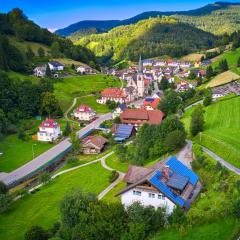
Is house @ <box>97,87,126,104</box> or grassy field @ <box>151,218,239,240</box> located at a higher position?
grassy field @ <box>151,218,239,240</box>

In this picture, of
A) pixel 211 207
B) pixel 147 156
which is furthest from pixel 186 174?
pixel 147 156

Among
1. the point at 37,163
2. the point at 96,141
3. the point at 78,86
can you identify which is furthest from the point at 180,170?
the point at 78,86

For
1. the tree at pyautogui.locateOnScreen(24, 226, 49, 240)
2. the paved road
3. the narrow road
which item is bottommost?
the paved road

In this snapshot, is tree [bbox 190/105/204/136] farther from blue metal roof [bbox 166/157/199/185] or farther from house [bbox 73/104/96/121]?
house [bbox 73/104/96/121]

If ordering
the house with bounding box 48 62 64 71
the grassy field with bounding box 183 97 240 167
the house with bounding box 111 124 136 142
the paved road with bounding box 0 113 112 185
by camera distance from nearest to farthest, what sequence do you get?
1. the grassy field with bounding box 183 97 240 167
2. the paved road with bounding box 0 113 112 185
3. the house with bounding box 111 124 136 142
4. the house with bounding box 48 62 64 71

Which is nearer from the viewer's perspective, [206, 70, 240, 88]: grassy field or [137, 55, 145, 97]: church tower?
[206, 70, 240, 88]: grassy field

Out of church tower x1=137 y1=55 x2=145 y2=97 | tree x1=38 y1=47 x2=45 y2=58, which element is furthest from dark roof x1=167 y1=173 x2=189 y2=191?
tree x1=38 y1=47 x2=45 y2=58
